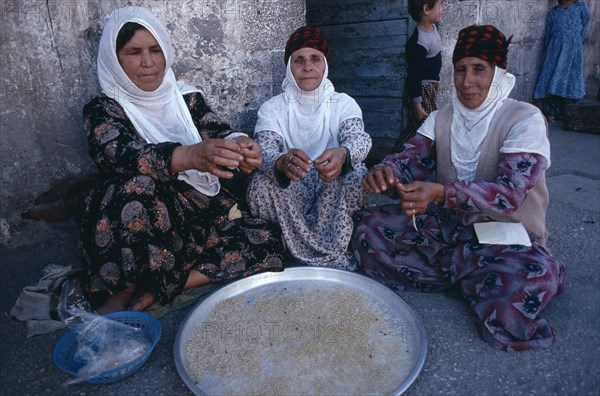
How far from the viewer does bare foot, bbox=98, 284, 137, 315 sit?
2.13 m

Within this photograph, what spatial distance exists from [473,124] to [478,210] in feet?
1.66

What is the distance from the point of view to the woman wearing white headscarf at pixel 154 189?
6.84 feet

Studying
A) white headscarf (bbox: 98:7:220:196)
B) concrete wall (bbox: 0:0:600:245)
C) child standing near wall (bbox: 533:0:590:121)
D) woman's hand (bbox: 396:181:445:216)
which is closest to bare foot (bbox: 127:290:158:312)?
white headscarf (bbox: 98:7:220:196)

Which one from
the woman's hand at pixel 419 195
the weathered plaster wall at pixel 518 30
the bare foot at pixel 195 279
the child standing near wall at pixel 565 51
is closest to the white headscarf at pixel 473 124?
the woman's hand at pixel 419 195

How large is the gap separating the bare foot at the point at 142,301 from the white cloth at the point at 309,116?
1.20 metres

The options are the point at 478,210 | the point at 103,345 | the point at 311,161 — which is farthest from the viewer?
the point at 311,161

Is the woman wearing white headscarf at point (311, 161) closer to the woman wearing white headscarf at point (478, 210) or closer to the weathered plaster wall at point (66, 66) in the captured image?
the woman wearing white headscarf at point (478, 210)

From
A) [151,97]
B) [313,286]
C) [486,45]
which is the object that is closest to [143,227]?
[151,97]

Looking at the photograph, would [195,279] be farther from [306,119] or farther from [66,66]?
[66,66]

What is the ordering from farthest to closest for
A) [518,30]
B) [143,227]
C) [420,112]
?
[518,30] → [420,112] → [143,227]

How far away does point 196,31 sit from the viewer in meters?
2.90

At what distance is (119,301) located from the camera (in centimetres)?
216

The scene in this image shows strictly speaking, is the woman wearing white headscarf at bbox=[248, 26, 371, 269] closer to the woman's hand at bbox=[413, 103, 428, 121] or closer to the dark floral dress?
the dark floral dress

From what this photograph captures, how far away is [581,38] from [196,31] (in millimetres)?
6013
